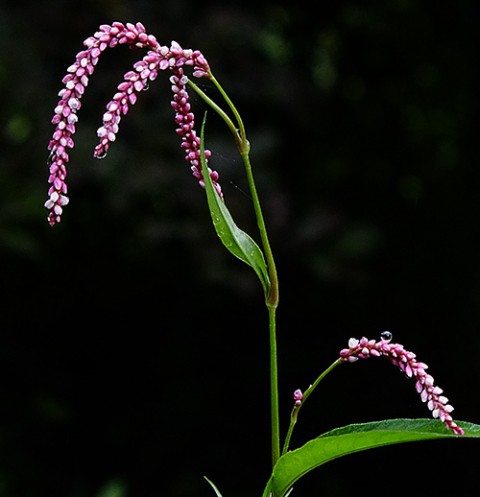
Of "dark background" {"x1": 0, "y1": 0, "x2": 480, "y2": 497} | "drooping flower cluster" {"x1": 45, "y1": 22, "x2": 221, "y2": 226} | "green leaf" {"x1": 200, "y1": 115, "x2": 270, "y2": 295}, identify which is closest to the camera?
"drooping flower cluster" {"x1": 45, "y1": 22, "x2": 221, "y2": 226}

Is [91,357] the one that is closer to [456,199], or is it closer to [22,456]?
[22,456]

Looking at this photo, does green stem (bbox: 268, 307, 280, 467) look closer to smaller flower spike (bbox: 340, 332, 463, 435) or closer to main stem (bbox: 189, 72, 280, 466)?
main stem (bbox: 189, 72, 280, 466)

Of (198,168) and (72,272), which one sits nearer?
(198,168)

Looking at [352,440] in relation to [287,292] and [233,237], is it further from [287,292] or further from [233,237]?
A: [287,292]

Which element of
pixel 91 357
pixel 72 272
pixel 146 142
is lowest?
pixel 91 357

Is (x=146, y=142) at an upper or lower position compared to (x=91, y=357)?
upper

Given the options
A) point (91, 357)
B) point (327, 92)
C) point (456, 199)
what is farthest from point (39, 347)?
point (456, 199)

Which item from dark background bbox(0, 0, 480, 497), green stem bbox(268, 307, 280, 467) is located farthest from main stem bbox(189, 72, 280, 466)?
dark background bbox(0, 0, 480, 497)

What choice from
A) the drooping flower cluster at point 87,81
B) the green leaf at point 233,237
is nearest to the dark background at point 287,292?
the green leaf at point 233,237
